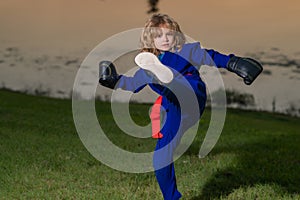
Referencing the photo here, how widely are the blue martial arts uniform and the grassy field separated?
169 centimetres

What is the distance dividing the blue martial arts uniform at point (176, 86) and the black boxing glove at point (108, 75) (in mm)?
58

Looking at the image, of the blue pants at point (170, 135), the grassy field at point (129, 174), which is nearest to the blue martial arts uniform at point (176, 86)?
the blue pants at point (170, 135)

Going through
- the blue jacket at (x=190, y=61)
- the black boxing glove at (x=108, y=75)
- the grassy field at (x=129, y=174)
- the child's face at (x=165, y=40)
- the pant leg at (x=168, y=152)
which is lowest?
the grassy field at (x=129, y=174)

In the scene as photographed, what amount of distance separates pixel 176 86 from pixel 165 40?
470mm

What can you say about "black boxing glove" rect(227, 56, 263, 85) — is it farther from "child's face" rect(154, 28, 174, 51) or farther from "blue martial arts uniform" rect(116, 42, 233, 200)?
"child's face" rect(154, 28, 174, 51)

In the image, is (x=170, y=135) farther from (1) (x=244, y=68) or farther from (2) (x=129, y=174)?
(2) (x=129, y=174)

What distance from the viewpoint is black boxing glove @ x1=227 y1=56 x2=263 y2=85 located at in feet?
18.2

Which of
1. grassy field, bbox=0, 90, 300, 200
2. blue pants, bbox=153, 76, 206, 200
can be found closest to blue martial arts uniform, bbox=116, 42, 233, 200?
blue pants, bbox=153, 76, 206, 200

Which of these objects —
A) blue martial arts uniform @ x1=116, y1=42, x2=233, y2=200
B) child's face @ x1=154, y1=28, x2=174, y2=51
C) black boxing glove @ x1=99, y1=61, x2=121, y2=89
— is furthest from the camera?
black boxing glove @ x1=99, y1=61, x2=121, y2=89

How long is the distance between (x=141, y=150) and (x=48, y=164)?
2904 millimetres

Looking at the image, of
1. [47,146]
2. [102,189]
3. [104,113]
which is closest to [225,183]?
[102,189]

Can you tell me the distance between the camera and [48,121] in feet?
61.9

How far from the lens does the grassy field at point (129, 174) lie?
25.3ft

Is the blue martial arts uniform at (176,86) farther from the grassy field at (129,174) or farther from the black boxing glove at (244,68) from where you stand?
the grassy field at (129,174)
